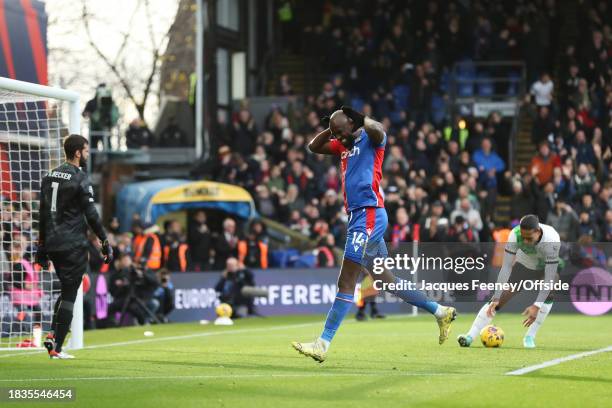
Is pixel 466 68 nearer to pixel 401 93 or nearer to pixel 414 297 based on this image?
pixel 401 93

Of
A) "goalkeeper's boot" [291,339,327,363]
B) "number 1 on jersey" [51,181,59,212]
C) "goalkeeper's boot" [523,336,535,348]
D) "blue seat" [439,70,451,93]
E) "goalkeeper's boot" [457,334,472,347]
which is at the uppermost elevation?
"blue seat" [439,70,451,93]

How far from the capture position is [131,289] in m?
23.1

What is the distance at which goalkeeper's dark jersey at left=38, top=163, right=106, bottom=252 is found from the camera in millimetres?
13352

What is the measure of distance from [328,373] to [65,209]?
3.60 meters

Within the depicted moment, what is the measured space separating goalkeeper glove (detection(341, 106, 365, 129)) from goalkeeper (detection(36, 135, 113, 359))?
118 inches

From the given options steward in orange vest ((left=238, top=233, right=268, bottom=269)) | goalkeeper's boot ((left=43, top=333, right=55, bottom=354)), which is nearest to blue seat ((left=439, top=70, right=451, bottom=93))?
steward in orange vest ((left=238, top=233, right=268, bottom=269))

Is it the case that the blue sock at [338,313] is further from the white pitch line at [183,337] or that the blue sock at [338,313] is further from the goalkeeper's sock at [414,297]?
the white pitch line at [183,337]

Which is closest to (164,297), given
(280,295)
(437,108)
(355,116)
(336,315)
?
(280,295)

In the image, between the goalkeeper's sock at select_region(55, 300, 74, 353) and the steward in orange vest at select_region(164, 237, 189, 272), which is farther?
the steward in orange vest at select_region(164, 237, 189, 272)

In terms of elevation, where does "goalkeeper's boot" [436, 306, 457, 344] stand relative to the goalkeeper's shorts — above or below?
below

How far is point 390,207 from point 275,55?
1136 cm

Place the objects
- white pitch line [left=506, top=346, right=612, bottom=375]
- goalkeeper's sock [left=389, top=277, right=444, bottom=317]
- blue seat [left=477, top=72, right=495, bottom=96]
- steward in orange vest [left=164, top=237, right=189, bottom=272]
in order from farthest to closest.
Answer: blue seat [left=477, top=72, right=495, bottom=96] → steward in orange vest [left=164, top=237, right=189, bottom=272] → goalkeeper's sock [left=389, top=277, right=444, bottom=317] → white pitch line [left=506, top=346, right=612, bottom=375]

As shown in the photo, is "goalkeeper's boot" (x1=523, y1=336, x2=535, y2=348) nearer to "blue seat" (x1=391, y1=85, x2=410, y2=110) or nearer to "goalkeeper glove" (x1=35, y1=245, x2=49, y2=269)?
"goalkeeper glove" (x1=35, y1=245, x2=49, y2=269)

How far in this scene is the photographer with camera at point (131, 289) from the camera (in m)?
23.0
